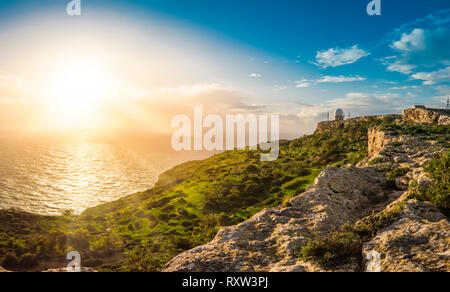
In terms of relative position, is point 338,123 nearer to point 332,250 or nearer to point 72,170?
point 332,250

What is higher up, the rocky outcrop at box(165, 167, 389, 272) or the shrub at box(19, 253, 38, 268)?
the rocky outcrop at box(165, 167, 389, 272)

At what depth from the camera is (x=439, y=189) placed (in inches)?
380

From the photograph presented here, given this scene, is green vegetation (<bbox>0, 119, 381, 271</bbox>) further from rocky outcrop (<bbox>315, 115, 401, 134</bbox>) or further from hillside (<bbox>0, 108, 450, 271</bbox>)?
rocky outcrop (<bbox>315, 115, 401, 134</bbox>)

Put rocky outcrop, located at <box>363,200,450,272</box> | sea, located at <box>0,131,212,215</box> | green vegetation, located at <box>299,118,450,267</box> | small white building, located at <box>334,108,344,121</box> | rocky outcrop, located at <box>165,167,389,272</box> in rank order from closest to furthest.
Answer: rocky outcrop, located at <box>363,200,450,272</box> < green vegetation, located at <box>299,118,450,267</box> < rocky outcrop, located at <box>165,167,389,272</box> < sea, located at <box>0,131,212,215</box> < small white building, located at <box>334,108,344,121</box>

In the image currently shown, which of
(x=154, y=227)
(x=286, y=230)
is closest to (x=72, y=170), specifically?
(x=154, y=227)

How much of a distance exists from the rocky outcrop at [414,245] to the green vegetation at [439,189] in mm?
648

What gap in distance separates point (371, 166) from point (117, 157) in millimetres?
137290

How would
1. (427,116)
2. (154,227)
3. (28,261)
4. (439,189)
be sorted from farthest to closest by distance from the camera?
(427,116) → (154,227) → (28,261) → (439,189)

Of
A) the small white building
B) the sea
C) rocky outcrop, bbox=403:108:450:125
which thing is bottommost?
the sea

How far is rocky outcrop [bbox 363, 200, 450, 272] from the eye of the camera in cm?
598

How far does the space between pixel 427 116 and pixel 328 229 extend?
46809 mm

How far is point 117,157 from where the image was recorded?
133250 millimetres

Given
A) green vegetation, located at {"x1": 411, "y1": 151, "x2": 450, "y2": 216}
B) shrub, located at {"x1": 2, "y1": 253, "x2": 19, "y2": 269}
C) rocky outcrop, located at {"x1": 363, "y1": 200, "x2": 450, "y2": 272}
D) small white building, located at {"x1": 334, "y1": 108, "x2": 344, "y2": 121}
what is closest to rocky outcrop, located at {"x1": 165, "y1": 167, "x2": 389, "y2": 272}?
rocky outcrop, located at {"x1": 363, "y1": 200, "x2": 450, "y2": 272}
